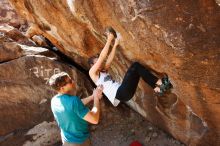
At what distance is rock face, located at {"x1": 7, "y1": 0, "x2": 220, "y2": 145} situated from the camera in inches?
215

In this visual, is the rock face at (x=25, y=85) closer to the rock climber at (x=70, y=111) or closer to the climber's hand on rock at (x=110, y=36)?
the climber's hand on rock at (x=110, y=36)

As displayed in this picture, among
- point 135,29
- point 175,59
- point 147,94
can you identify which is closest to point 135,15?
point 135,29

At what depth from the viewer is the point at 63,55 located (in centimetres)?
1094

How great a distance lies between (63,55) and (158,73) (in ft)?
15.2

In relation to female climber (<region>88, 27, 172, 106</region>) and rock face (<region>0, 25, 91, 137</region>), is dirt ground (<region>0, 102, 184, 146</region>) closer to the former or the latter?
rock face (<region>0, 25, 91, 137</region>)

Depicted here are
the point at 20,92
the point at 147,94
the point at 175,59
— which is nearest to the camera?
the point at 175,59

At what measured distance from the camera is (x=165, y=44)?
5855 mm

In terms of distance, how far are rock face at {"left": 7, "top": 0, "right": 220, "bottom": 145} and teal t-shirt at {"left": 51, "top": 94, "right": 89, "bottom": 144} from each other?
1608 millimetres

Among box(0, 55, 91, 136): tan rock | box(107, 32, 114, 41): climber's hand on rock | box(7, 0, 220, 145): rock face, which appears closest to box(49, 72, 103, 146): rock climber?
box(107, 32, 114, 41): climber's hand on rock

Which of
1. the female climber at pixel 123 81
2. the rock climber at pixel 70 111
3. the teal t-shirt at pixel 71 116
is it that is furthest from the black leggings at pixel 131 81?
the teal t-shirt at pixel 71 116

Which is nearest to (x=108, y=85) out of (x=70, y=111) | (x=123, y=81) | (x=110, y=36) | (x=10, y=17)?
(x=123, y=81)

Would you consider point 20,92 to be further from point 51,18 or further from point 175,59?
point 175,59

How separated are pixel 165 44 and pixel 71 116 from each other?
71.5 inches

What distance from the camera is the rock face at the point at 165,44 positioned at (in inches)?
215
